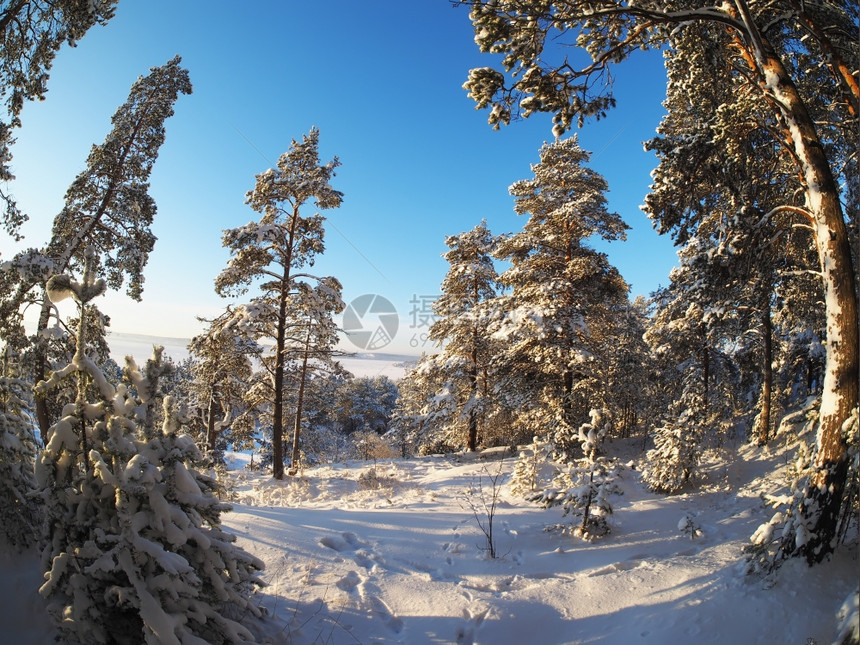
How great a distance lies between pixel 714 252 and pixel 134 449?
9020 mm

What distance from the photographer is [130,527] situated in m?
2.96

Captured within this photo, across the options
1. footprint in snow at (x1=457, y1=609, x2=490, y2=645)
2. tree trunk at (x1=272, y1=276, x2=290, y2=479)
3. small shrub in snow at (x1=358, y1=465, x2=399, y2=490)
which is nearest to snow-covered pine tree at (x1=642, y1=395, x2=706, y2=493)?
footprint in snow at (x1=457, y1=609, x2=490, y2=645)

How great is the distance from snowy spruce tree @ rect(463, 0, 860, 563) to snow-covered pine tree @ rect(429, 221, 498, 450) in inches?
459

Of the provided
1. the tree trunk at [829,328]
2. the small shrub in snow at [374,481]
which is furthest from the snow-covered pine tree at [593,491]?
the small shrub in snow at [374,481]

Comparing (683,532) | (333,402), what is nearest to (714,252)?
(683,532)

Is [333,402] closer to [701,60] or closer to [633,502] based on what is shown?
[633,502]

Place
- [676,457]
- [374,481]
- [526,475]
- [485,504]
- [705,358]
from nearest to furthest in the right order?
1. [485,504]
2. [676,457]
3. [526,475]
4. [374,481]
5. [705,358]

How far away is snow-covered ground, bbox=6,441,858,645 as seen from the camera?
3961 mm

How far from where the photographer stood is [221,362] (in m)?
12.7

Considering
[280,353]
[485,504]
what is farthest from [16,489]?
[280,353]

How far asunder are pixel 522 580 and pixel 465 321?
12.4m

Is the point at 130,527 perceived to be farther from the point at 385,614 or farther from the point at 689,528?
the point at 689,528

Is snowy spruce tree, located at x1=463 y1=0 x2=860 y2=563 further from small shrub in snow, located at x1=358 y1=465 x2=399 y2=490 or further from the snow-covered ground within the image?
small shrub in snow, located at x1=358 y1=465 x2=399 y2=490

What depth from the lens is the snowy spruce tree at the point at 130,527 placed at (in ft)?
9.52
